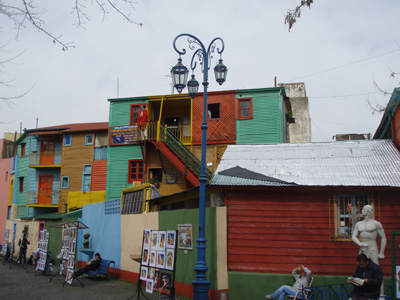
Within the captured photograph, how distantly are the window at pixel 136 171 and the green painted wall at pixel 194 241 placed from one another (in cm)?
1021

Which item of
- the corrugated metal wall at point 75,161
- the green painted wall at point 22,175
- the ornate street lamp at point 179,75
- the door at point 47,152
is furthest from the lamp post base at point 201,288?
the green painted wall at point 22,175

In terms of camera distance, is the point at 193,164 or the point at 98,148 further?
the point at 98,148

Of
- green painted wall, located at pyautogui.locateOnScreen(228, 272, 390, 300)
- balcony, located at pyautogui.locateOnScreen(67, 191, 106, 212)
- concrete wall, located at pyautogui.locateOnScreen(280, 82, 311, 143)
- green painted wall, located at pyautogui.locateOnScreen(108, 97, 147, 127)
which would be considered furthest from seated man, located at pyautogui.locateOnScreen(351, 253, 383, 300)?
concrete wall, located at pyautogui.locateOnScreen(280, 82, 311, 143)

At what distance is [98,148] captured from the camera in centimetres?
3089

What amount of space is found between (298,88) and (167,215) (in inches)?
1033

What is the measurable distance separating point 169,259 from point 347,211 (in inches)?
196

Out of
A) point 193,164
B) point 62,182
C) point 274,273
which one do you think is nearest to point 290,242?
point 274,273

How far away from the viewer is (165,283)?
35.7ft

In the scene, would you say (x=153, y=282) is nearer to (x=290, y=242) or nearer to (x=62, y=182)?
(x=290, y=242)

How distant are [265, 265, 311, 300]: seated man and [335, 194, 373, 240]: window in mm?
1525

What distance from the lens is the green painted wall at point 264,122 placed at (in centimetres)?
2314

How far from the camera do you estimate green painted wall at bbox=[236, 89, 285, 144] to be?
911 inches

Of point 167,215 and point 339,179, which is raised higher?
point 339,179

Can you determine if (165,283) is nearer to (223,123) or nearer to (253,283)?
(253,283)
